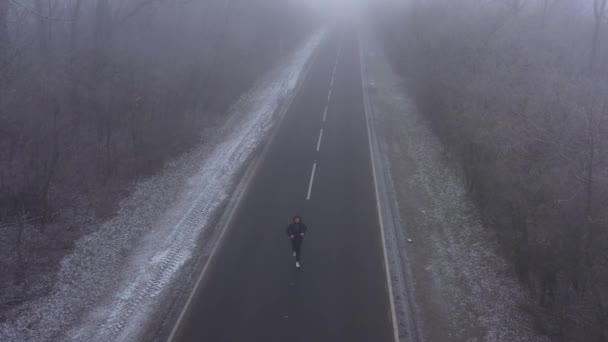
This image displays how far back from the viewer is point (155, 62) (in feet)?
80.0

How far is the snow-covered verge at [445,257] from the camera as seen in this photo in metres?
10.1

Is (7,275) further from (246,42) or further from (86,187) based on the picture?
(246,42)

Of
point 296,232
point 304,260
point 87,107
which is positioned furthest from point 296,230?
point 87,107

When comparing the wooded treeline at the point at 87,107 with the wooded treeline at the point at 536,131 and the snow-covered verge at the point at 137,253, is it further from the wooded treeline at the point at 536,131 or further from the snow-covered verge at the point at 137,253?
the wooded treeline at the point at 536,131

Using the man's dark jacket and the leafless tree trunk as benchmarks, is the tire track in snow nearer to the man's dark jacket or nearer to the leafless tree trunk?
the man's dark jacket

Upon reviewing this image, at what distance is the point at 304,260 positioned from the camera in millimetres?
12375

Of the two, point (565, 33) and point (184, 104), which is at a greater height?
point (565, 33)

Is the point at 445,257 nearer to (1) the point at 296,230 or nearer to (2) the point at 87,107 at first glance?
(1) the point at 296,230

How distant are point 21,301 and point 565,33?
2815 cm

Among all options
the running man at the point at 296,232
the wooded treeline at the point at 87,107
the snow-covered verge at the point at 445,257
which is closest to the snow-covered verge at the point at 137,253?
the wooded treeline at the point at 87,107

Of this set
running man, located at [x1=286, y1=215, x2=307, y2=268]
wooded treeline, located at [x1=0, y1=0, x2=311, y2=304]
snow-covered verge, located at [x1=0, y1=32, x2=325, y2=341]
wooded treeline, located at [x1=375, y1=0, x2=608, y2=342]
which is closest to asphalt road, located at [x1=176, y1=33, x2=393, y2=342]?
running man, located at [x1=286, y1=215, x2=307, y2=268]

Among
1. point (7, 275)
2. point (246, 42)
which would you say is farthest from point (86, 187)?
point (246, 42)

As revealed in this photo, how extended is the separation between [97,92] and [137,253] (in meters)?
9.39

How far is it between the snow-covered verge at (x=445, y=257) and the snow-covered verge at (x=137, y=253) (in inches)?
262
